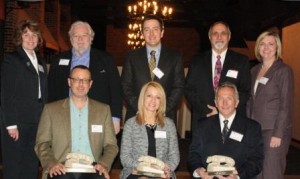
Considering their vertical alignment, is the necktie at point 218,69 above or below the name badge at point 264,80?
above

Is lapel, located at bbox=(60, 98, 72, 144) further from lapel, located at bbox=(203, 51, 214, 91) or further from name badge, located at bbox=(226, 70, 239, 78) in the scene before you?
name badge, located at bbox=(226, 70, 239, 78)

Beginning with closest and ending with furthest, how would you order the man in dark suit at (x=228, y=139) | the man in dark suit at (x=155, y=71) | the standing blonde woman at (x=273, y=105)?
the man in dark suit at (x=228, y=139)
the standing blonde woman at (x=273, y=105)
the man in dark suit at (x=155, y=71)

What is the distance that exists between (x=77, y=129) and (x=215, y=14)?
40.8ft

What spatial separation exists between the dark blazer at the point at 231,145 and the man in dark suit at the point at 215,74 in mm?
538

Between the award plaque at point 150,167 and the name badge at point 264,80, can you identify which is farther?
the name badge at point 264,80

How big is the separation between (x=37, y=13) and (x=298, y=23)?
670cm

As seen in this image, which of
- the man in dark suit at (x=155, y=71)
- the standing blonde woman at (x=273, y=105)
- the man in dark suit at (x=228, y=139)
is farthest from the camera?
the man in dark suit at (x=155, y=71)

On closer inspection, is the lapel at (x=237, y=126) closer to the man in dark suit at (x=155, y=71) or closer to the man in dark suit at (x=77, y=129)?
the man in dark suit at (x=155, y=71)

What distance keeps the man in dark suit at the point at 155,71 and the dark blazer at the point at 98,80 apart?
4.1 inches

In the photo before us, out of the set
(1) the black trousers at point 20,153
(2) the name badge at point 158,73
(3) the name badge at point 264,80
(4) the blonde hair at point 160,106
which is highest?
(2) the name badge at point 158,73

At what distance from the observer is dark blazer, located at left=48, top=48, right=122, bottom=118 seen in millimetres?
3941

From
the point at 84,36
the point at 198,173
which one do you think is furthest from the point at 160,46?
the point at 198,173

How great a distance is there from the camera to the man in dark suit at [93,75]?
3.94 metres

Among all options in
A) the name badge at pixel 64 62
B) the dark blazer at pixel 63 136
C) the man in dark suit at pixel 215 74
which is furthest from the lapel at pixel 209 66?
the name badge at pixel 64 62
